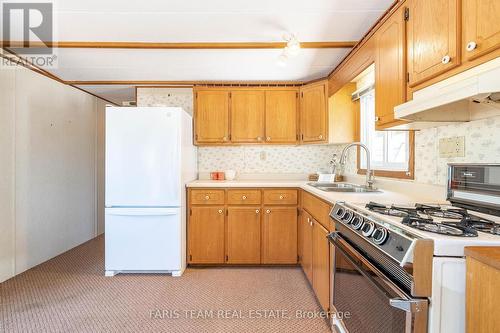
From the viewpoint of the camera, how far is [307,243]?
2334 millimetres

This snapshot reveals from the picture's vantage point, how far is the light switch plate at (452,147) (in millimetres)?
1475

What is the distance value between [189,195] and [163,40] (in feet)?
4.87

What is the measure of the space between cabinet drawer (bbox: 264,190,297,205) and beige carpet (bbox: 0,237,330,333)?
704 millimetres

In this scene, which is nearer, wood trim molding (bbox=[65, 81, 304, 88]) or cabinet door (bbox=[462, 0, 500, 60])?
cabinet door (bbox=[462, 0, 500, 60])

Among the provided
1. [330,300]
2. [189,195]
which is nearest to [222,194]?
[189,195]

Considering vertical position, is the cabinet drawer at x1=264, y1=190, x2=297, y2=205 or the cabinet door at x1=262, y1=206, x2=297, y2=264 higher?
the cabinet drawer at x1=264, y1=190, x2=297, y2=205

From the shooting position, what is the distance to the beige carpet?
1.78 metres

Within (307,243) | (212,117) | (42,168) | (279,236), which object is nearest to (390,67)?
(307,243)

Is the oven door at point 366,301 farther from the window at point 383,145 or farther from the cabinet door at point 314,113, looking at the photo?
the cabinet door at point 314,113

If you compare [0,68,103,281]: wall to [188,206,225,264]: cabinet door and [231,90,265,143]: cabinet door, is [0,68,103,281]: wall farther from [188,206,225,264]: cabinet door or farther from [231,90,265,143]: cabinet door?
[231,90,265,143]: cabinet door

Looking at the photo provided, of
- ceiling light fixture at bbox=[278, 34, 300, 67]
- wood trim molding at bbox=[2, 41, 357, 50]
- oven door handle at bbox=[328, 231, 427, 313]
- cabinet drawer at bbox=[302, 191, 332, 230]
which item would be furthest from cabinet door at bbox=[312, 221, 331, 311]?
wood trim molding at bbox=[2, 41, 357, 50]

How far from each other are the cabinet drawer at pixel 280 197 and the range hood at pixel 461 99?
4.65 ft

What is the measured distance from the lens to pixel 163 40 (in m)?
2.17

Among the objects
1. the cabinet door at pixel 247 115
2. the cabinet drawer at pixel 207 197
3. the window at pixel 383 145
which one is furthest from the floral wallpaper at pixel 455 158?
the cabinet drawer at pixel 207 197
